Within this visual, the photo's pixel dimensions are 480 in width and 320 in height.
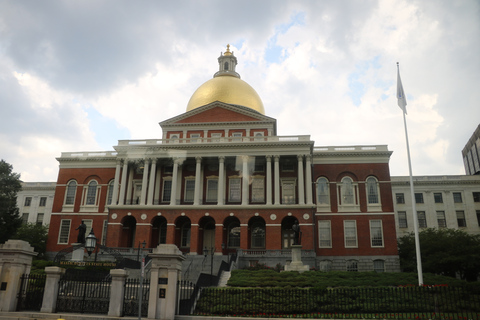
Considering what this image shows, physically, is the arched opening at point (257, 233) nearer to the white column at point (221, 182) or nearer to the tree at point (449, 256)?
the white column at point (221, 182)

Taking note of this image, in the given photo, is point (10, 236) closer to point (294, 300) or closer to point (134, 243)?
point (134, 243)

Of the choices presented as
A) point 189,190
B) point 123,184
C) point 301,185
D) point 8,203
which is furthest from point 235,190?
point 8,203

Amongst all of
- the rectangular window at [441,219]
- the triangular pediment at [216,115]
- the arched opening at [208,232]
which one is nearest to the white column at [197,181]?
the arched opening at [208,232]

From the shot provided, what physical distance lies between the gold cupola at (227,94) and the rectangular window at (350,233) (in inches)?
743

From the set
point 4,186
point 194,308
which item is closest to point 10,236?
point 4,186

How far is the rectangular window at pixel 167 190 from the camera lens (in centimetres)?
4925

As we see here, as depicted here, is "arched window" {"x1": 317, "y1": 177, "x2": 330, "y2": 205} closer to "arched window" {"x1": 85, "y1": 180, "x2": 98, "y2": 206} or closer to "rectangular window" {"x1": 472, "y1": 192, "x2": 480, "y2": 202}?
"arched window" {"x1": 85, "y1": 180, "x2": 98, "y2": 206}

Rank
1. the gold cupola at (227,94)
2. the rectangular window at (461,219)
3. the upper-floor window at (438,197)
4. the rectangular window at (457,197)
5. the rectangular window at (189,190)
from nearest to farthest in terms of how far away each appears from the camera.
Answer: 1. the rectangular window at (189,190)
2. the gold cupola at (227,94)
3. the rectangular window at (461,219)
4. the rectangular window at (457,197)
5. the upper-floor window at (438,197)

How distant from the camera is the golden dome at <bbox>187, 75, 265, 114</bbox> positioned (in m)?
55.1

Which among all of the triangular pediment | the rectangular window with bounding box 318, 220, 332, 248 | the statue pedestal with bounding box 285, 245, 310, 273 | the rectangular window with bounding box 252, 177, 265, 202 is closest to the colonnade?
the rectangular window with bounding box 252, 177, 265, 202

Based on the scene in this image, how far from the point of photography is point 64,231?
50.5m

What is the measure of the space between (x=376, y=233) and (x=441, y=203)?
21737mm

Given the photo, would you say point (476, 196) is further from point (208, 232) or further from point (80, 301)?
point (80, 301)

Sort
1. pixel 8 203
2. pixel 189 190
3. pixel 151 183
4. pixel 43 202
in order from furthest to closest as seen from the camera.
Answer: pixel 43 202, pixel 189 190, pixel 151 183, pixel 8 203
